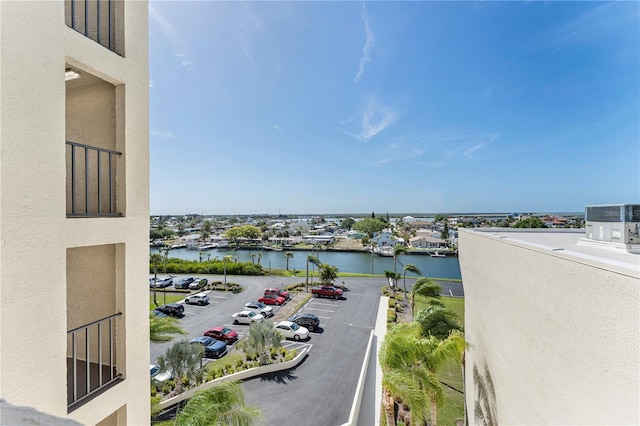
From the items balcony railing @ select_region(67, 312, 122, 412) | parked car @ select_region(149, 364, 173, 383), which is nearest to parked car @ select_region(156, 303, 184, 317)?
parked car @ select_region(149, 364, 173, 383)

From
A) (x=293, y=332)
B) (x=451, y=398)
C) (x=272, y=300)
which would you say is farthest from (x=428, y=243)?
(x=451, y=398)

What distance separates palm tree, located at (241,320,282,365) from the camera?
1123 centimetres

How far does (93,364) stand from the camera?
3260 millimetres

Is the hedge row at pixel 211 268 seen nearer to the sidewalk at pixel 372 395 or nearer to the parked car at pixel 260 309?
the parked car at pixel 260 309

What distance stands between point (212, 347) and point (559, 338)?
1284cm

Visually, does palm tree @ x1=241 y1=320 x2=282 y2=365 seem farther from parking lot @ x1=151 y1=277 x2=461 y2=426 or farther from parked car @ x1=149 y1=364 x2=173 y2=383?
parked car @ x1=149 y1=364 x2=173 y2=383

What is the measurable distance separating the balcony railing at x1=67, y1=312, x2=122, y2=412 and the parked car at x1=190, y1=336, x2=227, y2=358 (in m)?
9.96

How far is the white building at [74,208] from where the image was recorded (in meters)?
2.04

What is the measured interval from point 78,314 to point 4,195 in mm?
1908

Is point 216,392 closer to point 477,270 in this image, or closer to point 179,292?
point 477,270

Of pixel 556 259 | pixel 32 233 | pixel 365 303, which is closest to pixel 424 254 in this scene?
pixel 365 303

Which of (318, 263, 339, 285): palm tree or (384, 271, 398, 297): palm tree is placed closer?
(384, 271, 398, 297): palm tree

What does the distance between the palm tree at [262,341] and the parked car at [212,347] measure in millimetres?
1815

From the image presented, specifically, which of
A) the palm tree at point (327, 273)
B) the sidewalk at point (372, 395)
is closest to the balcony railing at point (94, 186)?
the sidewalk at point (372, 395)
